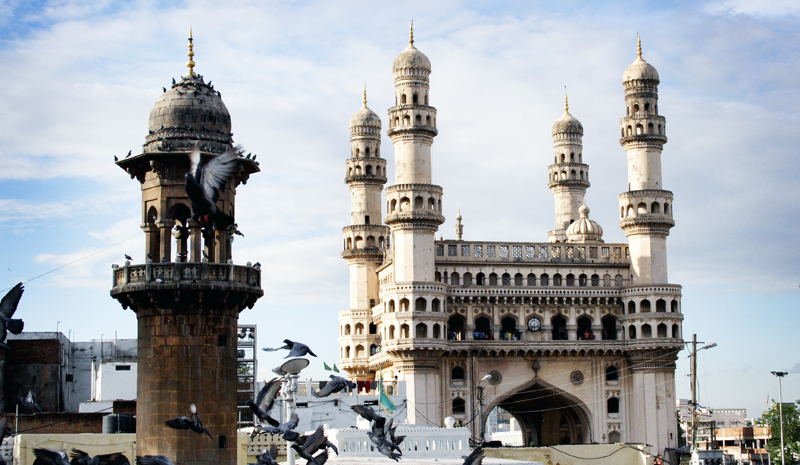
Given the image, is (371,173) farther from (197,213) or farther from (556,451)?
(197,213)

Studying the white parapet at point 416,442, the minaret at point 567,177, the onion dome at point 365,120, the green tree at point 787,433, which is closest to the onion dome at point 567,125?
the minaret at point 567,177

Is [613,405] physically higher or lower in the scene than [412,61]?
lower

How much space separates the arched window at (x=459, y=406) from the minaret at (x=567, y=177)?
17732 mm

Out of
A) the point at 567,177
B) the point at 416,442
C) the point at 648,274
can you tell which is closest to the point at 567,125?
the point at 567,177

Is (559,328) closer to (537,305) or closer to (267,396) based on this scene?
(537,305)

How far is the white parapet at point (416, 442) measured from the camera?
1340 inches

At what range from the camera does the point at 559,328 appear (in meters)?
71.1

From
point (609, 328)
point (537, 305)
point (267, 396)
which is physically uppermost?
point (537, 305)

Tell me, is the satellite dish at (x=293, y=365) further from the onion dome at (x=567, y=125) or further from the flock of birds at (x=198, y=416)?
the onion dome at (x=567, y=125)

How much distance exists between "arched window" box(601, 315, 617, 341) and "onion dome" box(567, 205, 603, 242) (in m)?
7.22

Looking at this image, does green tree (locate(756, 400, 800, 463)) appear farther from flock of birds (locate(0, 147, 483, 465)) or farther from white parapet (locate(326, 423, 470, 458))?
flock of birds (locate(0, 147, 483, 465))

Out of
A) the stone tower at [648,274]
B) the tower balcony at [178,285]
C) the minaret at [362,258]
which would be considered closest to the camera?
the tower balcony at [178,285]

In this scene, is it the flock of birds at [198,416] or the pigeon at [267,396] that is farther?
the pigeon at [267,396]

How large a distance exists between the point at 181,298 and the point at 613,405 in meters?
44.7
